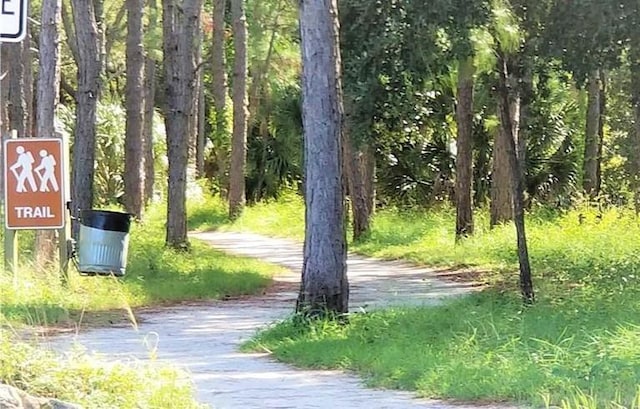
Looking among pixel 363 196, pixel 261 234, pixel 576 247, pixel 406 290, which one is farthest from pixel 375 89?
pixel 261 234

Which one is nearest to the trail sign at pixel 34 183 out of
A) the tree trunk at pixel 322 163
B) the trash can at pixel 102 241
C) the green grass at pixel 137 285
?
the green grass at pixel 137 285

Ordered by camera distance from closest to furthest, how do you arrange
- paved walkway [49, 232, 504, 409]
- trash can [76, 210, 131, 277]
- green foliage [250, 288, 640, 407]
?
green foliage [250, 288, 640, 407], paved walkway [49, 232, 504, 409], trash can [76, 210, 131, 277]

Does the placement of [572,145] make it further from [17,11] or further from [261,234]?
[17,11]

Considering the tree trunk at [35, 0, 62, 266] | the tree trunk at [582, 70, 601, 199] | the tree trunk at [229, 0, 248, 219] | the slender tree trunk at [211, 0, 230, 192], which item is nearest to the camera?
the tree trunk at [35, 0, 62, 266]

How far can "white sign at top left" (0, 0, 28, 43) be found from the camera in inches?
250

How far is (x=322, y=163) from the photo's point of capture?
13.1 metres

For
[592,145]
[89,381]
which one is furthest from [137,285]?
[592,145]

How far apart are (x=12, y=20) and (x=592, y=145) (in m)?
28.3

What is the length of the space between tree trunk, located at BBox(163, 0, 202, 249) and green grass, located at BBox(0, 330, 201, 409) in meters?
14.3

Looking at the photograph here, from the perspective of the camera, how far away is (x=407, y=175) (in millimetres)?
37844

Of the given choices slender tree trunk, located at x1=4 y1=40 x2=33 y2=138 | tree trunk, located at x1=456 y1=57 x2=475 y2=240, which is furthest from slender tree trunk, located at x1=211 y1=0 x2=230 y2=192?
tree trunk, located at x1=456 y1=57 x2=475 y2=240

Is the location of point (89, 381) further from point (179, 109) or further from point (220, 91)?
point (220, 91)

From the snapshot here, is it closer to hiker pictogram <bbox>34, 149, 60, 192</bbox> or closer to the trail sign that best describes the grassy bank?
the trail sign

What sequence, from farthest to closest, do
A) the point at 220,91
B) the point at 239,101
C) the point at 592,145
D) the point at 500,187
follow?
the point at 220,91, the point at 239,101, the point at 592,145, the point at 500,187
